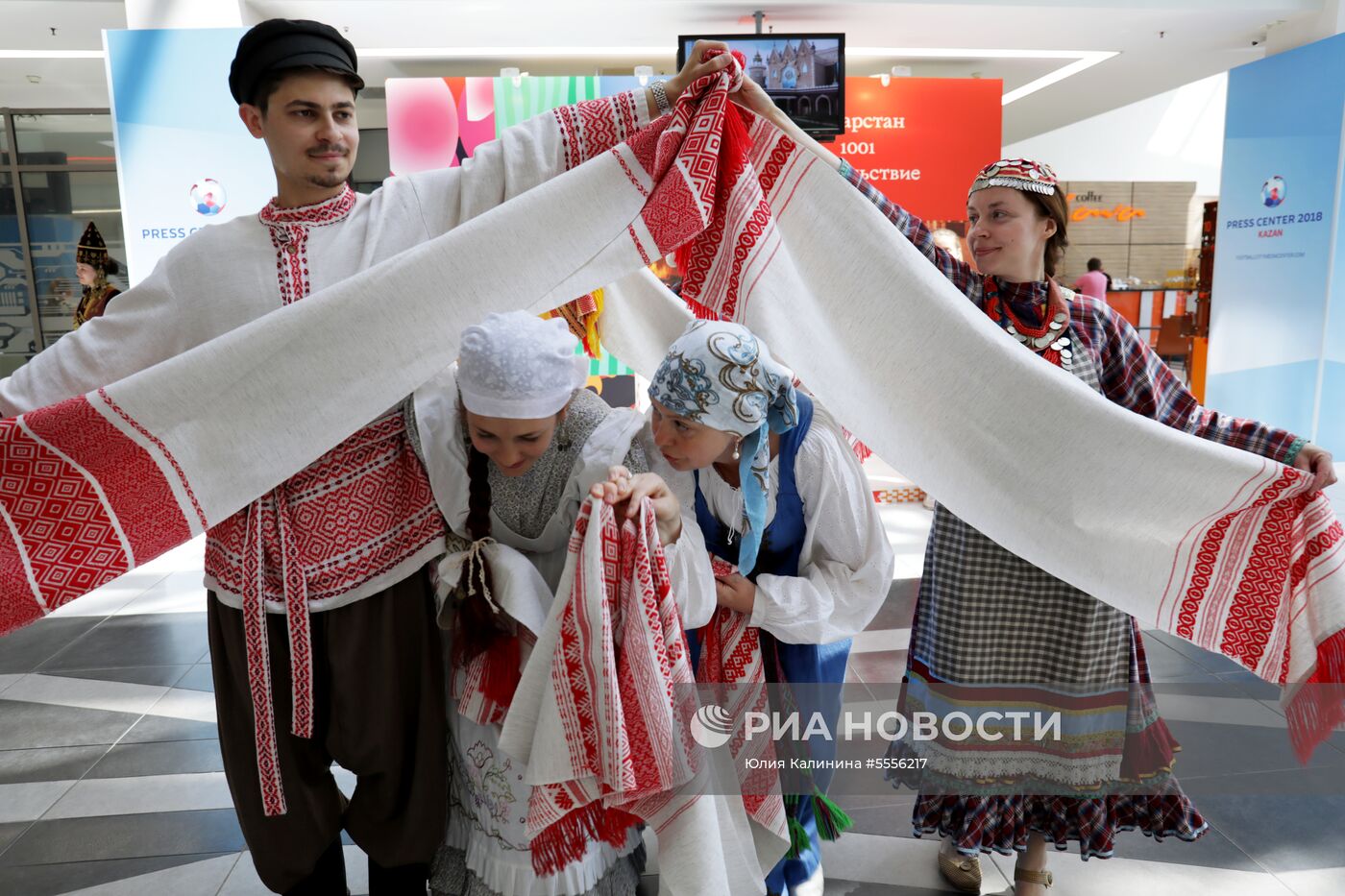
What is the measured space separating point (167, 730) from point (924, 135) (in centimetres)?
570

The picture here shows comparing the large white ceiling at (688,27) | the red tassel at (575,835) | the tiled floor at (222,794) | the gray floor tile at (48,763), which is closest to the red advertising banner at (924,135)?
the large white ceiling at (688,27)

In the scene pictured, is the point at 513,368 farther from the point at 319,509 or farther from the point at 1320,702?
the point at 1320,702

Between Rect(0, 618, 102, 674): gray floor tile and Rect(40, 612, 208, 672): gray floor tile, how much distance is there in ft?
0.17

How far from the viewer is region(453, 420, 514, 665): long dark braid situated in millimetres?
1470

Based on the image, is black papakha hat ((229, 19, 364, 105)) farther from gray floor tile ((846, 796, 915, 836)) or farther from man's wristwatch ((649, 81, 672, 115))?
gray floor tile ((846, 796, 915, 836))

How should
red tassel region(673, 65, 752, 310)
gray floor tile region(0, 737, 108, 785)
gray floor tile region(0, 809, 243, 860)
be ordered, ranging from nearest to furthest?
red tassel region(673, 65, 752, 310) → gray floor tile region(0, 809, 243, 860) → gray floor tile region(0, 737, 108, 785)

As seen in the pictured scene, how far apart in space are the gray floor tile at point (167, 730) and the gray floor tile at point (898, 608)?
233cm

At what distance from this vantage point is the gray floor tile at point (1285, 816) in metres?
2.17

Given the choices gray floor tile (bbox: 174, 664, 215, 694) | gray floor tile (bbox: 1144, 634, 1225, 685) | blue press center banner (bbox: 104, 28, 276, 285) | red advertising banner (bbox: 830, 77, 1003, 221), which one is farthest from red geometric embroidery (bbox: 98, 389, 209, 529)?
red advertising banner (bbox: 830, 77, 1003, 221)

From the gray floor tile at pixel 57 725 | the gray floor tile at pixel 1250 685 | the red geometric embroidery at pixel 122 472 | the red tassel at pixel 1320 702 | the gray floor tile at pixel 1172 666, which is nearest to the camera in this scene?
the red geometric embroidery at pixel 122 472

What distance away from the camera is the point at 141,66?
16.2 feet

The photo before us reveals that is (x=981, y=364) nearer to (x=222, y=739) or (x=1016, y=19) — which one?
(x=222, y=739)

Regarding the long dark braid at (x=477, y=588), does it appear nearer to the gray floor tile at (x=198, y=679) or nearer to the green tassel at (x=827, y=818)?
the green tassel at (x=827, y=818)

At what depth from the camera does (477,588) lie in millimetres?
1477
